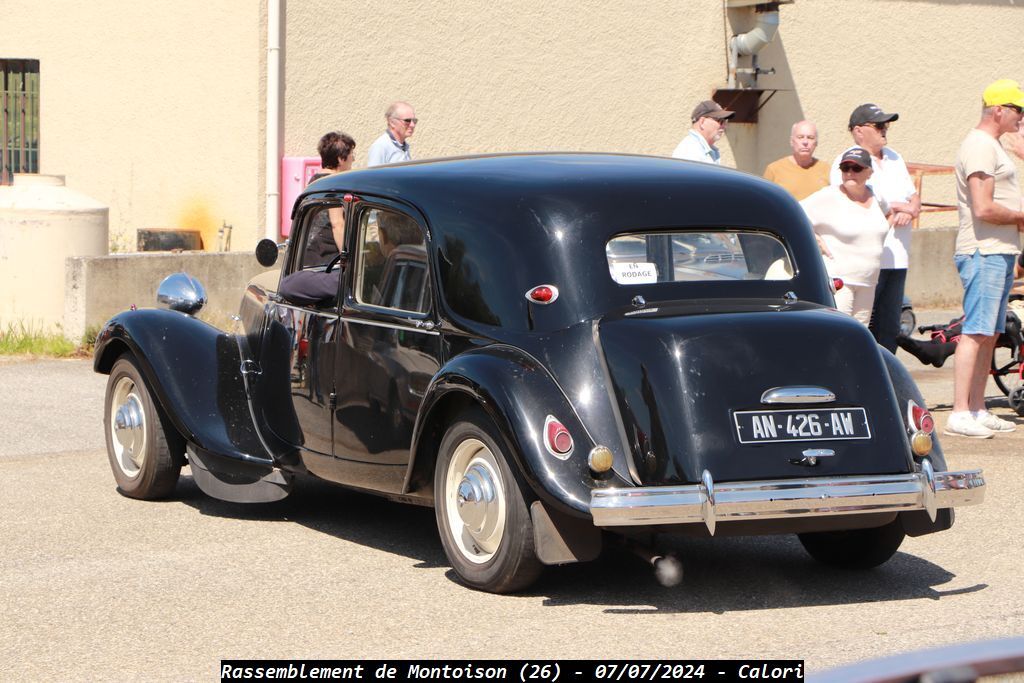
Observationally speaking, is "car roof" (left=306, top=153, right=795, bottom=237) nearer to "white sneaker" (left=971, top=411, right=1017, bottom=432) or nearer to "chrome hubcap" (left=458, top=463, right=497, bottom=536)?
"chrome hubcap" (left=458, top=463, right=497, bottom=536)

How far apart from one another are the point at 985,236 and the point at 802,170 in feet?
5.26

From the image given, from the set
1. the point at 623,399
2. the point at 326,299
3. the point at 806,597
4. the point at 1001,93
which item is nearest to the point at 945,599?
the point at 806,597

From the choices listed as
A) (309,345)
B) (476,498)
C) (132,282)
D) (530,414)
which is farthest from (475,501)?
(132,282)

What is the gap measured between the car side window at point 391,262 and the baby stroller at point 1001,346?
4.63 meters

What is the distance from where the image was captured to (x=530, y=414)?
5547mm

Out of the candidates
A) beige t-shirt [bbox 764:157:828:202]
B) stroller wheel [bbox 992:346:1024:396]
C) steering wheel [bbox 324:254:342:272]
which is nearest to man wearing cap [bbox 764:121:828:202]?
beige t-shirt [bbox 764:157:828:202]

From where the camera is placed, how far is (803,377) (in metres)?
5.56

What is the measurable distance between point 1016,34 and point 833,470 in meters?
16.8

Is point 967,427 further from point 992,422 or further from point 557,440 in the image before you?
point 557,440

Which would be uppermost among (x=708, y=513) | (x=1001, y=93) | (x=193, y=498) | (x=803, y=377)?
(x=1001, y=93)

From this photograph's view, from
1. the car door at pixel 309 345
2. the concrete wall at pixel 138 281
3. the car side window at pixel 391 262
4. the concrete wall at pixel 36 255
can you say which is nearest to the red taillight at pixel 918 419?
the car side window at pixel 391 262

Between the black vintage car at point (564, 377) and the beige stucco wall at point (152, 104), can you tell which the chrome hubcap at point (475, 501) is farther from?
the beige stucco wall at point (152, 104)

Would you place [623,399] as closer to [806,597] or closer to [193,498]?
[806,597]

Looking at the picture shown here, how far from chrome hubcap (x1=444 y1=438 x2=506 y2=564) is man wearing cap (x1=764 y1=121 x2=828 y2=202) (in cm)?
514
